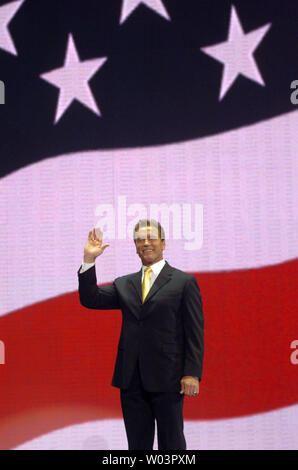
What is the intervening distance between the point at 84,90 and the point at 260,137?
1.01 metres

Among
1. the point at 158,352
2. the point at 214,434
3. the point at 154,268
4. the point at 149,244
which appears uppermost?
the point at 149,244

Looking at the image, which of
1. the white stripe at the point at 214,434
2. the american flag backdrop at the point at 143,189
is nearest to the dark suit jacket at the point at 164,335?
the american flag backdrop at the point at 143,189

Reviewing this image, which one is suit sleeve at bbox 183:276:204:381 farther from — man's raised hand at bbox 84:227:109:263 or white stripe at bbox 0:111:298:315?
white stripe at bbox 0:111:298:315

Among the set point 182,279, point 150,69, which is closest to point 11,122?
point 150,69

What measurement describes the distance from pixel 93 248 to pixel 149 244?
0.25 meters

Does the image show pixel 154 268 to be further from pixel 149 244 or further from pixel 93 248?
pixel 93 248

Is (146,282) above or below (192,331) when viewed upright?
above

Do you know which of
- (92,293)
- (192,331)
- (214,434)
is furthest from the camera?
(214,434)

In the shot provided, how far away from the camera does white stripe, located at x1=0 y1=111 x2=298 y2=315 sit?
2.89m

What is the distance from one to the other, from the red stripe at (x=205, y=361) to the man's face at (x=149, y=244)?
0.71m

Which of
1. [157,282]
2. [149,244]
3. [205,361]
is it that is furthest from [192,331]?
[205,361]

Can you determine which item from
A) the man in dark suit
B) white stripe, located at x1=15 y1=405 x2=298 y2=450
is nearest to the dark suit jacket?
the man in dark suit

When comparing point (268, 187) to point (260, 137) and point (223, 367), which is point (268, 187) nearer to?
point (260, 137)

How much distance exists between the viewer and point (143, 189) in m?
2.91
